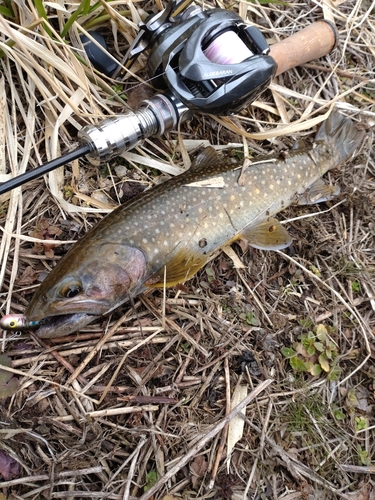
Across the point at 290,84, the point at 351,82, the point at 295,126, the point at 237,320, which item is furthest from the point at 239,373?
the point at 351,82

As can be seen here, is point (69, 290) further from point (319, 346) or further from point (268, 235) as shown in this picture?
point (319, 346)

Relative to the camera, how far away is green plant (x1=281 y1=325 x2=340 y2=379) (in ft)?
9.20

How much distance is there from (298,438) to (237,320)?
0.80 metres

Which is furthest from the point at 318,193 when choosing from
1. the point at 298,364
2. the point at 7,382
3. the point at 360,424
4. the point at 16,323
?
the point at 7,382

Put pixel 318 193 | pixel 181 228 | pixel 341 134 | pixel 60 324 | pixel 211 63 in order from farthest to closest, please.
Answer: pixel 341 134
pixel 318 193
pixel 181 228
pixel 211 63
pixel 60 324

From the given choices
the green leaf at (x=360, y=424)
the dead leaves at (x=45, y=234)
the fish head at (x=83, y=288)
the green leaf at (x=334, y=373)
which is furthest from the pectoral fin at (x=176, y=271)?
the green leaf at (x=360, y=424)

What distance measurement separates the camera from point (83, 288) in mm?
2244

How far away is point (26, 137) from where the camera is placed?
8.75 feet

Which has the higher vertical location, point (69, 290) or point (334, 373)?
point (69, 290)

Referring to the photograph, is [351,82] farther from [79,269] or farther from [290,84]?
[79,269]

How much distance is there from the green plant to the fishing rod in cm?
150

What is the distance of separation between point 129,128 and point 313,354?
1.79 metres

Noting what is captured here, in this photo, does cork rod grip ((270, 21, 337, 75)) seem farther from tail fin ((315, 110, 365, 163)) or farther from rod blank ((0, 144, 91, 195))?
rod blank ((0, 144, 91, 195))

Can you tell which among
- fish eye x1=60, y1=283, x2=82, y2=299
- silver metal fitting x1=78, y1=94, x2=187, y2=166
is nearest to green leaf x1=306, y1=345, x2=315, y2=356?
fish eye x1=60, y1=283, x2=82, y2=299
